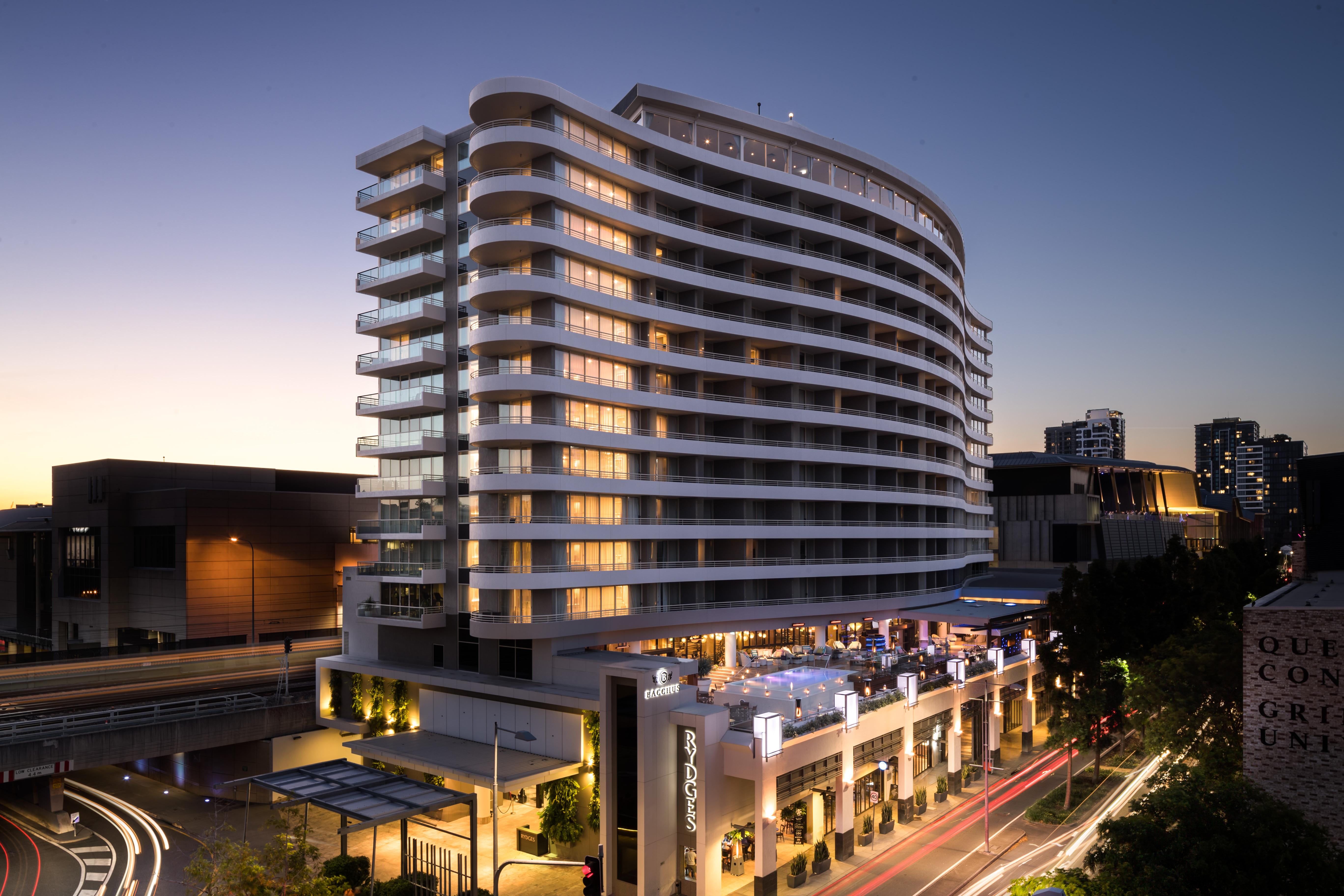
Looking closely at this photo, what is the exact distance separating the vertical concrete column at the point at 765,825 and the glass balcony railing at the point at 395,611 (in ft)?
92.1

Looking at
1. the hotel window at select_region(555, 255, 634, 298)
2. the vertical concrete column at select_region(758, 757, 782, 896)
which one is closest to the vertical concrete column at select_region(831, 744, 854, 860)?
the vertical concrete column at select_region(758, 757, 782, 896)

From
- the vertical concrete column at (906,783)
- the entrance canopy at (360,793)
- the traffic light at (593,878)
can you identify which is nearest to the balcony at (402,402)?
the entrance canopy at (360,793)

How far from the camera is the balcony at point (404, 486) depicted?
191 feet

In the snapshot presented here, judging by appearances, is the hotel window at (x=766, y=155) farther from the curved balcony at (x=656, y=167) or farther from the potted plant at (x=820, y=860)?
the potted plant at (x=820, y=860)

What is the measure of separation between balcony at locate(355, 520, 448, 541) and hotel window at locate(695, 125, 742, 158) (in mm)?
34131

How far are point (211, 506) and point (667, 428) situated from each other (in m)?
51.6

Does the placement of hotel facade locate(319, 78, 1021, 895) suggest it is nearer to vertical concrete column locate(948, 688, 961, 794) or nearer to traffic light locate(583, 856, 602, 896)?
vertical concrete column locate(948, 688, 961, 794)

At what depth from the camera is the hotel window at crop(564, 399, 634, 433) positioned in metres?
55.7

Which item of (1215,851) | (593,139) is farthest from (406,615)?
(1215,851)

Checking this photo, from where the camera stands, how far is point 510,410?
181ft

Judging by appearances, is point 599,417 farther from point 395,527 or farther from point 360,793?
point 360,793

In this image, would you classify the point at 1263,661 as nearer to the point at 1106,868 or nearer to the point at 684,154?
the point at 1106,868

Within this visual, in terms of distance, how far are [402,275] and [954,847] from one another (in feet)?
158

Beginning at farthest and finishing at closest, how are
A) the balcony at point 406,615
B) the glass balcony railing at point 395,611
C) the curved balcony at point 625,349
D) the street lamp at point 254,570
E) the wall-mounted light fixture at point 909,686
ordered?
the street lamp at point 254,570 < the glass balcony railing at point 395,611 < the balcony at point 406,615 < the curved balcony at point 625,349 < the wall-mounted light fixture at point 909,686
